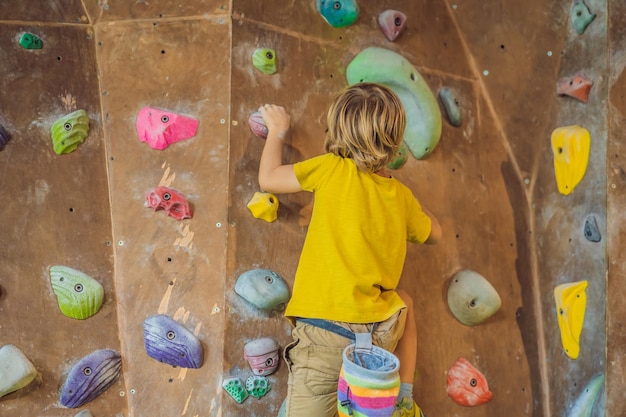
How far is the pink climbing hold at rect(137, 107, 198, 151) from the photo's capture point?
2100mm

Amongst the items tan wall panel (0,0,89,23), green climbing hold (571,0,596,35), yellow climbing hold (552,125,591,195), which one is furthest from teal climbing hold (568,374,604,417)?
tan wall panel (0,0,89,23)

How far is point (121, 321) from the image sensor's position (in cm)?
207

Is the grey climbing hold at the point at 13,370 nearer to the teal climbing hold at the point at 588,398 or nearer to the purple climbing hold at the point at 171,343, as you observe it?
the purple climbing hold at the point at 171,343

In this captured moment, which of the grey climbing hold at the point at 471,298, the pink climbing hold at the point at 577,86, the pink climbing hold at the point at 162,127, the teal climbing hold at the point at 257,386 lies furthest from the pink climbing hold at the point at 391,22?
the teal climbing hold at the point at 257,386

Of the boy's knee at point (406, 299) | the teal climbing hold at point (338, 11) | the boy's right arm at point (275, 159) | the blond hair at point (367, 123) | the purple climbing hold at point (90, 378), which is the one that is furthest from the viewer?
the teal climbing hold at point (338, 11)

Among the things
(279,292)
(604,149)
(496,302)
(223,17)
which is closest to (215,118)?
(223,17)

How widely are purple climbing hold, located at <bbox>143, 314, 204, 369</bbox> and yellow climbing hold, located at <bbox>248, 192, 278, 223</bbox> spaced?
40 centimetres

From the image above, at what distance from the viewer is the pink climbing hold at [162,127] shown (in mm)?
2100

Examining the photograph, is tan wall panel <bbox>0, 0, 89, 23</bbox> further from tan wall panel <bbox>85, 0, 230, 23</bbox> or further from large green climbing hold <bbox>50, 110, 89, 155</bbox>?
large green climbing hold <bbox>50, 110, 89, 155</bbox>

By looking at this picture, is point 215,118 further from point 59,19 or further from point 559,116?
point 559,116

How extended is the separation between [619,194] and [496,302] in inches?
21.3

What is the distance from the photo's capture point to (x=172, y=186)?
2.11m

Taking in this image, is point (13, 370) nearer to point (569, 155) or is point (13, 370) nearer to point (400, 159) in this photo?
point (400, 159)

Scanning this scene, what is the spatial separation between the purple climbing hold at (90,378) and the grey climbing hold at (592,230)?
1559 mm
